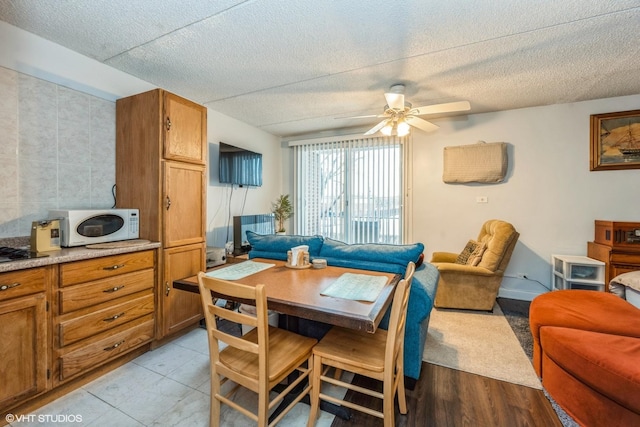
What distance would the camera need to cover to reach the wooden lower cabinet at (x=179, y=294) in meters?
2.32

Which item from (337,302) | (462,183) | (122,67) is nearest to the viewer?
(337,302)

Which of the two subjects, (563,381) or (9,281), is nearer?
(9,281)

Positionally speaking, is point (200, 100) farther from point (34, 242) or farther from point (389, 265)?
point (389, 265)

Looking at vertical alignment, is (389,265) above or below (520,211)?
below

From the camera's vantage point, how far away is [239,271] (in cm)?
184

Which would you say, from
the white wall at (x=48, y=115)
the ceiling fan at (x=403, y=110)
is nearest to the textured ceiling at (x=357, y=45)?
the white wall at (x=48, y=115)

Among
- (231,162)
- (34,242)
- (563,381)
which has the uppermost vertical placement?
(231,162)

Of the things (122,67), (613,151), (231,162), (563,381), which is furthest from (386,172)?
(122,67)

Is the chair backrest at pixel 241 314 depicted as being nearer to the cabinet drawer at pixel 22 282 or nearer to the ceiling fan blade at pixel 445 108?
the cabinet drawer at pixel 22 282

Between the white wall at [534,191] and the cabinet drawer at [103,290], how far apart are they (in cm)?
362

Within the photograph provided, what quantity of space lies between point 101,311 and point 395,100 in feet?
9.72

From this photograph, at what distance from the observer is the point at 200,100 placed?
3.27 metres

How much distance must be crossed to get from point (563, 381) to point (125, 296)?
3.01m

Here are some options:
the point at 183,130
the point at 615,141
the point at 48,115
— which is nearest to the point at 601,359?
the point at 615,141
